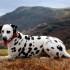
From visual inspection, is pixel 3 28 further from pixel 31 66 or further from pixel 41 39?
pixel 31 66

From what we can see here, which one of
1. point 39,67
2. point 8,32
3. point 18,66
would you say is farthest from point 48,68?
point 8,32

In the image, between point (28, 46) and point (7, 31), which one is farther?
point (28, 46)

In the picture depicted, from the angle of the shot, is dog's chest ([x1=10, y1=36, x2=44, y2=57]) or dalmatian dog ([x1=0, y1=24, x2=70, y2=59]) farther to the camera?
dog's chest ([x1=10, y1=36, x2=44, y2=57])

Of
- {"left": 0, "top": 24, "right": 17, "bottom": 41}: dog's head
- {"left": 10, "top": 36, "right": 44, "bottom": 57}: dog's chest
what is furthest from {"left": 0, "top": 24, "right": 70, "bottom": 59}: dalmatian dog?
{"left": 0, "top": 24, "right": 17, "bottom": 41}: dog's head

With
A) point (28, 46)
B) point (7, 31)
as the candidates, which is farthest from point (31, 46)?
point (7, 31)

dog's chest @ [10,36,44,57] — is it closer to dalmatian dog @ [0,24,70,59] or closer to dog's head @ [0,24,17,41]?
dalmatian dog @ [0,24,70,59]

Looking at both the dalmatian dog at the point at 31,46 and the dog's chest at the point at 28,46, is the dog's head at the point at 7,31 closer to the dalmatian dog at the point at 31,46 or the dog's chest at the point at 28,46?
the dalmatian dog at the point at 31,46

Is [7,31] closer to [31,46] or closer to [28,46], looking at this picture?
[28,46]

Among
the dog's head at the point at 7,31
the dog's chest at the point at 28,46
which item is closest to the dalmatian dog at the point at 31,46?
the dog's chest at the point at 28,46

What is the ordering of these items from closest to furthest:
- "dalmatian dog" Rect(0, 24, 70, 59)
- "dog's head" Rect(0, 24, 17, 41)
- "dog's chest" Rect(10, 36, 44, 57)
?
"dog's head" Rect(0, 24, 17, 41)
"dalmatian dog" Rect(0, 24, 70, 59)
"dog's chest" Rect(10, 36, 44, 57)

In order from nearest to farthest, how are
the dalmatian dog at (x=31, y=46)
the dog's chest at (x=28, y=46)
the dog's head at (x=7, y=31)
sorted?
the dog's head at (x=7, y=31)
the dalmatian dog at (x=31, y=46)
the dog's chest at (x=28, y=46)

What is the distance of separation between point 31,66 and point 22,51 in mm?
5326

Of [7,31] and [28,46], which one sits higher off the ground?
[7,31]

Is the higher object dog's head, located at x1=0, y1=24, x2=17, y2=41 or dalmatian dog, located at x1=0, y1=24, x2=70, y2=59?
dog's head, located at x1=0, y1=24, x2=17, y2=41
